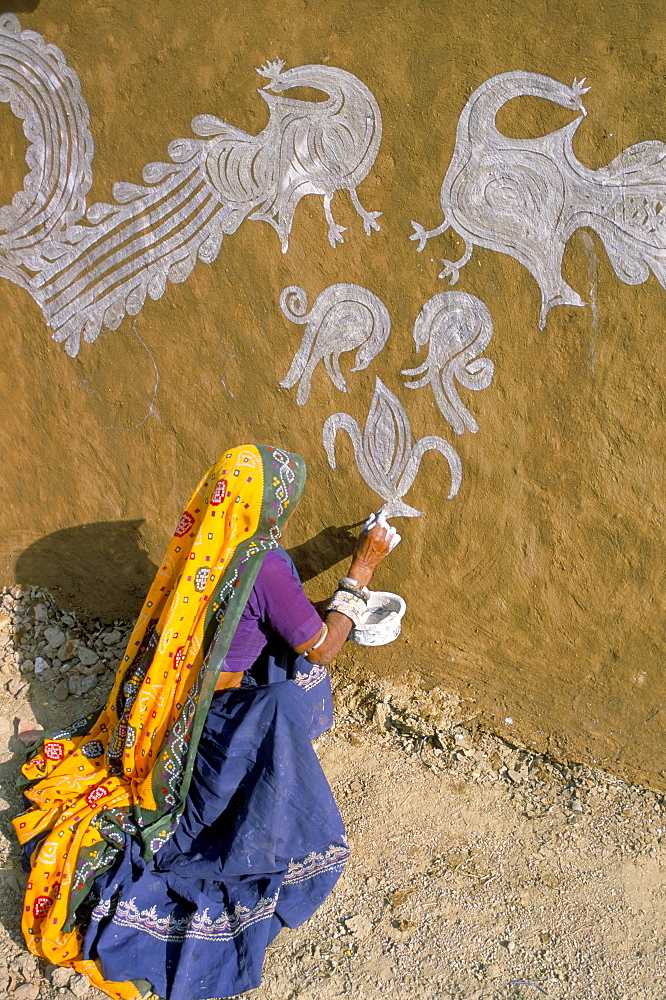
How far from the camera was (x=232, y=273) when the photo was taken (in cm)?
287

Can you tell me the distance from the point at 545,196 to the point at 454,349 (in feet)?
1.66

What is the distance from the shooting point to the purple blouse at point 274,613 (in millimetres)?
2289

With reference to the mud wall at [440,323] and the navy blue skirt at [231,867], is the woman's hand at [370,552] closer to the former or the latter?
the mud wall at [440,323]

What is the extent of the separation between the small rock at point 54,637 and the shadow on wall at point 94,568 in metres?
0.14

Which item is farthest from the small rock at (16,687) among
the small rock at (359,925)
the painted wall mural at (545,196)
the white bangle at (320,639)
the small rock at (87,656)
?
the painted wall mural at (545,196)

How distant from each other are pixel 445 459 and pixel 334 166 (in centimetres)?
100

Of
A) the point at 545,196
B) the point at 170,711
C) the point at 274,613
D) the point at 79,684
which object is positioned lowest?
the point at 79,684

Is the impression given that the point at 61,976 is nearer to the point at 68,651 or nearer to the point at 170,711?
the point at 170,711

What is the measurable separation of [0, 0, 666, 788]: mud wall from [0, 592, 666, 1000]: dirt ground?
153 mm

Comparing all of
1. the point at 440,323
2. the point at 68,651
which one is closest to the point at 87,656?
the point at 68,651

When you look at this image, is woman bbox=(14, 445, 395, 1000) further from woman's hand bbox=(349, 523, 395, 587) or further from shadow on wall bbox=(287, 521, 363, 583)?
shadow on wall bbox=(287, 521, 363, 583)

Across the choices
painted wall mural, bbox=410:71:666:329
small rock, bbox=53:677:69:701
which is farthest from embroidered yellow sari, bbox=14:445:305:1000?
painted wall mural, bbox=410:71:666:329

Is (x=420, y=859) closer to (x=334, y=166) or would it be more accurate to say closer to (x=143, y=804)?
(x=143, y=804)

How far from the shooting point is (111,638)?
3.37 meters
